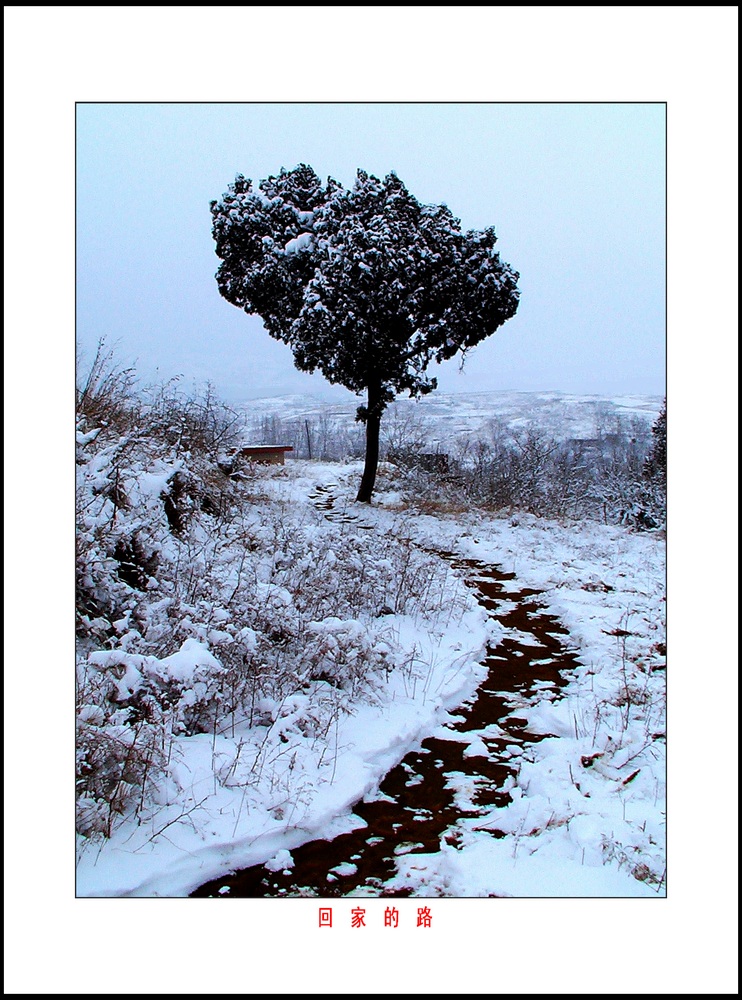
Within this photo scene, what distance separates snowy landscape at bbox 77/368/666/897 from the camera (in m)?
3.10

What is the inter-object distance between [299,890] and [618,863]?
5.19ft

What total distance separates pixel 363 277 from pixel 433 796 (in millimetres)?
12202

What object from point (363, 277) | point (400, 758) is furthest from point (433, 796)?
point (363, 277)

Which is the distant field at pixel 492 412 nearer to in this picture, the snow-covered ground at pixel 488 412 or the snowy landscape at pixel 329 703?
the snow-covered ground at pixel 488 412

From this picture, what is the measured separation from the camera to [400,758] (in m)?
4.16

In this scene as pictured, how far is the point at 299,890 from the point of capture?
293 cm

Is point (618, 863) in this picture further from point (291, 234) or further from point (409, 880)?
point (291, 234)

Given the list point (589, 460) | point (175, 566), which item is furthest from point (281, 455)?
point (175, 566)

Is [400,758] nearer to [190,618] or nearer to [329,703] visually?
[329,703]

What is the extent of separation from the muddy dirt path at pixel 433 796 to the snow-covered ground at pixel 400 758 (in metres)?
0.08

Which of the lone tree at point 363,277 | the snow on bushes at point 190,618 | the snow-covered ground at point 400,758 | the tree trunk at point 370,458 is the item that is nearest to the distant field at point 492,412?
the tree trunk at point 370,458

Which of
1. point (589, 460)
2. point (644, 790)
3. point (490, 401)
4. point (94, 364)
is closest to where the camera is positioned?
point (644, 790)

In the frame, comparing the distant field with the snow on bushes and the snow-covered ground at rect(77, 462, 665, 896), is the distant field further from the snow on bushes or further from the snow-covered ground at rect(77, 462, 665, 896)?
the snow-covered ground at rect(77, 462, 665, 896)

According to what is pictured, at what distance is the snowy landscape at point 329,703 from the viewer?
310 cm
